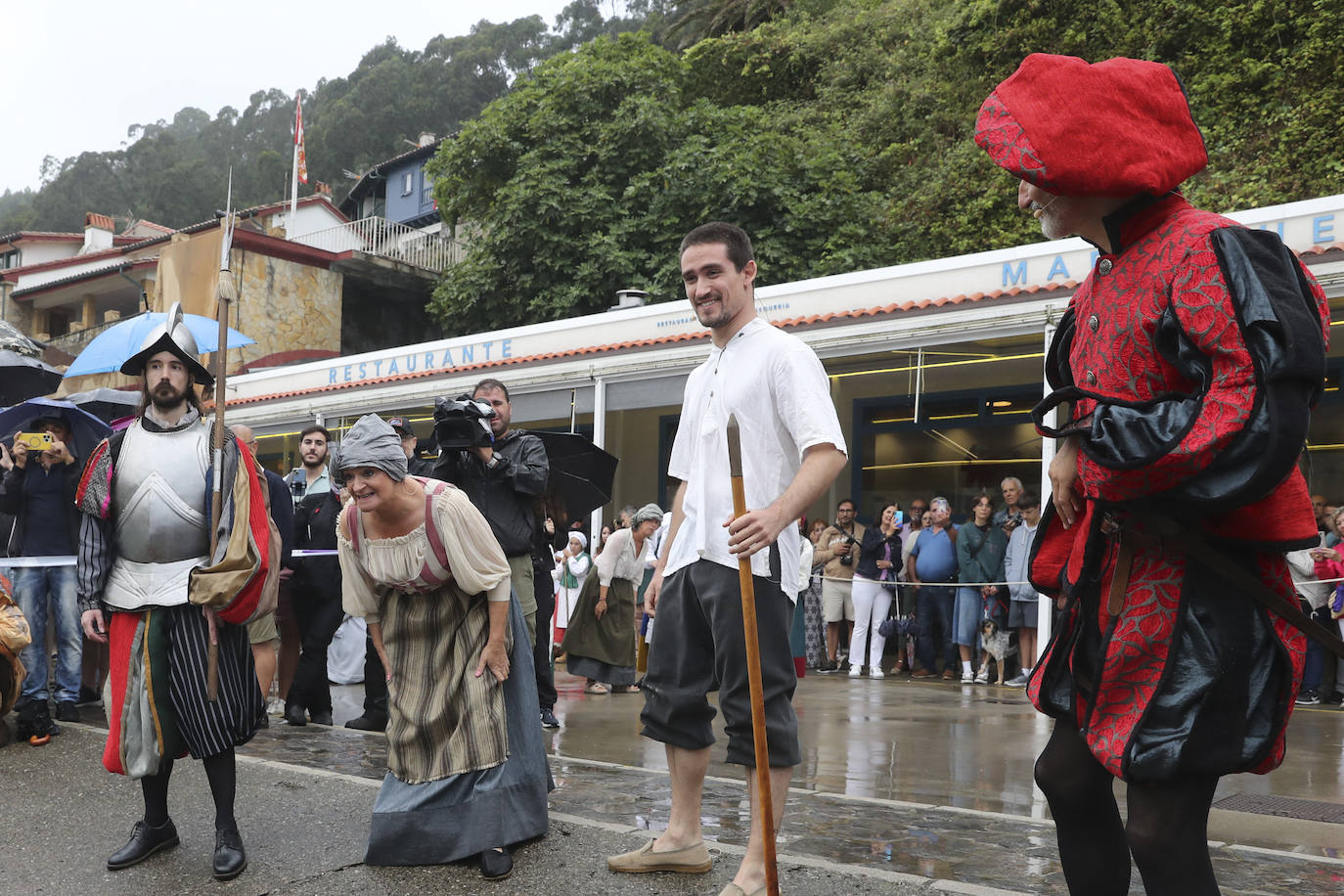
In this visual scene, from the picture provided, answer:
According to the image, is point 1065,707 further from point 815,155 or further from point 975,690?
point 815,155

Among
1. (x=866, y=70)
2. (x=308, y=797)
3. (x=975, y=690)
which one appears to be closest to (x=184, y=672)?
(x=308, y=797)

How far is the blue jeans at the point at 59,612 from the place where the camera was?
7.32m

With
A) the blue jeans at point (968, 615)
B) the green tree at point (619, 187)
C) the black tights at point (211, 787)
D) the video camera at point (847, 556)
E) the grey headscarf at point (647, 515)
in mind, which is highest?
the green tree at point (619, 187)

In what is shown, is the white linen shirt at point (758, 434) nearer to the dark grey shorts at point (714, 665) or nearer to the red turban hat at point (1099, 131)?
the dark grey shorts at point (714, 665)

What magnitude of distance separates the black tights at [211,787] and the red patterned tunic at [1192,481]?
10.0 feet

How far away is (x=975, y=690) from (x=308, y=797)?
7.03 metres

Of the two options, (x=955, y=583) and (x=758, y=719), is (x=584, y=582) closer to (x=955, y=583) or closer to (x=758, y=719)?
(x=955, y=583)

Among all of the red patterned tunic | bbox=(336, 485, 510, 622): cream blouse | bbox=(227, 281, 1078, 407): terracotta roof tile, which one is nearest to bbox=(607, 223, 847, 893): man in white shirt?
bbox=(336, 485, 510, 622): cream blouse

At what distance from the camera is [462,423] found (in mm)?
6191

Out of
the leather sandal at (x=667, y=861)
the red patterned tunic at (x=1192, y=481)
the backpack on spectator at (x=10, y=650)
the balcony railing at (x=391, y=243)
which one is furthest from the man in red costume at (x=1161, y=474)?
the balcony railing at (x=391, y=243)

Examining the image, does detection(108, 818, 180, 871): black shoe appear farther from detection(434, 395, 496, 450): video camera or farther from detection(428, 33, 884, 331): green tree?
detection(428, 33, 884, 331): green tree

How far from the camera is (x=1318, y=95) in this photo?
17078 millimetres

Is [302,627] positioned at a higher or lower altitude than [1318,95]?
lower

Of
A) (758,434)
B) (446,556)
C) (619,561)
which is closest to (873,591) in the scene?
(619,561)
